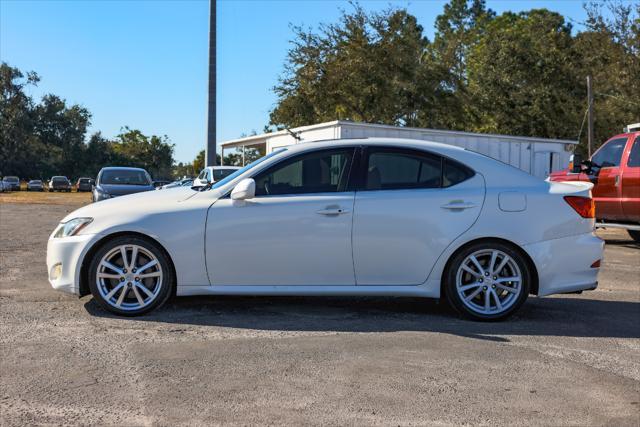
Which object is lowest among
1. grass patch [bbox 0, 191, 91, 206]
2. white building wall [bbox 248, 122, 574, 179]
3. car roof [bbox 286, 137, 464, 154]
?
grass patch [bbox 0, 191, 91, 206]

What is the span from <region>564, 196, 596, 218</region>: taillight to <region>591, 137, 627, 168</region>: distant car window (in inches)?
265

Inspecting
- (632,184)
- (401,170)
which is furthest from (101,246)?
(632,184)

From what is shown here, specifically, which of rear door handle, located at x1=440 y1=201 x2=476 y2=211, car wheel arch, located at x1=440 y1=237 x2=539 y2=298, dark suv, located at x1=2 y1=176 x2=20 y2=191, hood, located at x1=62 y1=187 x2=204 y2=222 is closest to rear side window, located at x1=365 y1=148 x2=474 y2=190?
rear door handle, located at x1=440 y1=201 x2=476 y2=211

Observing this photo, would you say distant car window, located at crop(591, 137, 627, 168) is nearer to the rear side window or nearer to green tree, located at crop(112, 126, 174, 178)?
the rear side window

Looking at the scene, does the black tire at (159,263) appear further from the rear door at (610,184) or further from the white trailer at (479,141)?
the white trailer at (479,141)

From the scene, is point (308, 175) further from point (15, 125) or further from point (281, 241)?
point (15, 125)

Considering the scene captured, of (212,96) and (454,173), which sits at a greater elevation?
(212,96)

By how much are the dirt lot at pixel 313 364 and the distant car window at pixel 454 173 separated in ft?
3.88

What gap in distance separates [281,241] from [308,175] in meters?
0.64

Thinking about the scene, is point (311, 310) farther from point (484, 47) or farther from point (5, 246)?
point (484, 47)

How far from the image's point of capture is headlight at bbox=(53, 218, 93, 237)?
5.70 metres

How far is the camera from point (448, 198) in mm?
5680

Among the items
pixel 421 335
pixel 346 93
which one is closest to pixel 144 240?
pixel 421 335

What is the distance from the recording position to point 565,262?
568 centimetres
